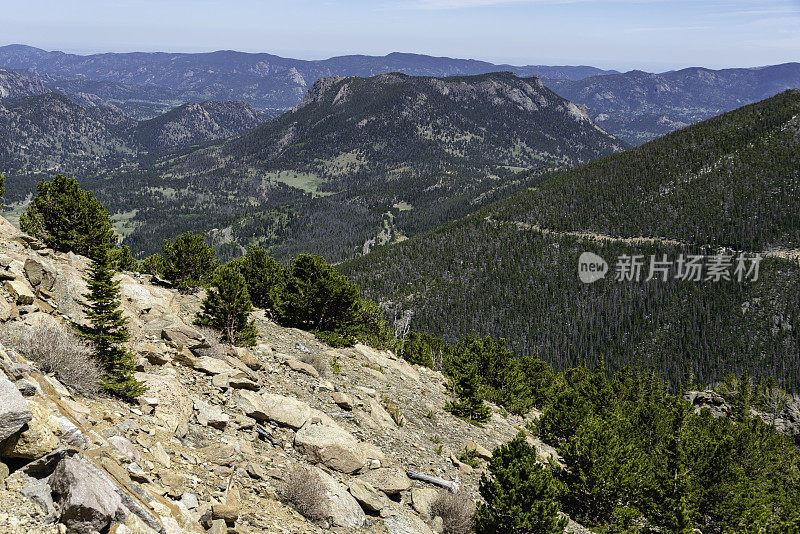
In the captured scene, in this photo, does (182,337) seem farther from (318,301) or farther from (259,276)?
(259,276)

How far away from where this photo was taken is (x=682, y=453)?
148 ft

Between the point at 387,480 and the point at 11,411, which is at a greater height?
the point at 11,411

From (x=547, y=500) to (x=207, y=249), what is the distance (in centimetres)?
4709

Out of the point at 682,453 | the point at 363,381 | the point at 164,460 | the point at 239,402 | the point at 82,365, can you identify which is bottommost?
the point at 682,453

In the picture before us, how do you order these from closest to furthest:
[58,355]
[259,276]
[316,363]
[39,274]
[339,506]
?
[58,355] < [339,506] < [39,274] < [316,363] < [259,276]

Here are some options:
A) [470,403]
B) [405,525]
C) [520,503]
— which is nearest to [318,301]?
[470,403]

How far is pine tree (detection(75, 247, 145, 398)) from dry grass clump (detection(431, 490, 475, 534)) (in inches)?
631

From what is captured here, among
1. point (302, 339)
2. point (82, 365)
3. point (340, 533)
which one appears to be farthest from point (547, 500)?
point (302, 339)

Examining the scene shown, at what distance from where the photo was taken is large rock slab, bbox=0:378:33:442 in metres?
10.3

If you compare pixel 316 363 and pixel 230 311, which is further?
pixel 316 363

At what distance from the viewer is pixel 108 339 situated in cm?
2022

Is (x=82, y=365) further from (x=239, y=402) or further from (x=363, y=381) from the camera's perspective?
(x=363, y=381)

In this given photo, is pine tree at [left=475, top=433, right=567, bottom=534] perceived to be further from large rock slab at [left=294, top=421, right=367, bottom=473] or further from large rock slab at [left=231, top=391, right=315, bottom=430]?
large rock slab at [left=231, top=391, right=315, bottom=430]

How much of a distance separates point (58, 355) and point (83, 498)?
985 cm
